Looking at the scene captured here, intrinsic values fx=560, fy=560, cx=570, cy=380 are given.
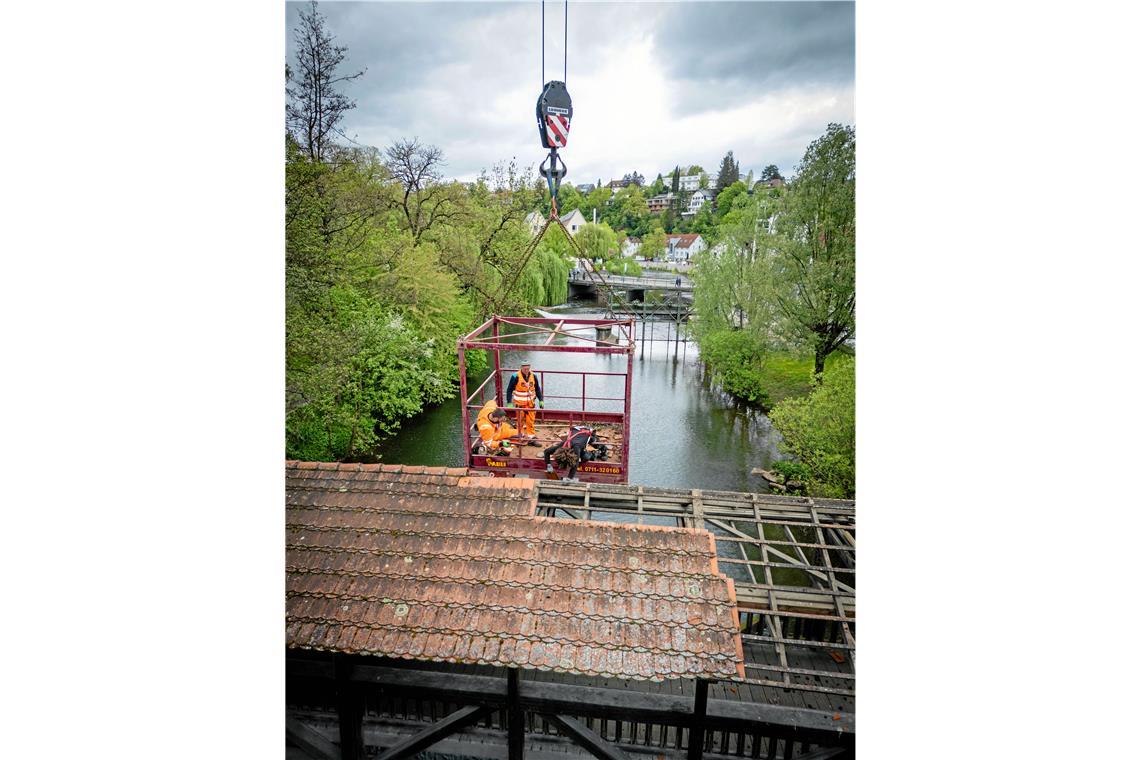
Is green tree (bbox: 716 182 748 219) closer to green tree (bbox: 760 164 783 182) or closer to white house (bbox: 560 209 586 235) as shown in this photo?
green tree (bbox: 760 164 783 182)

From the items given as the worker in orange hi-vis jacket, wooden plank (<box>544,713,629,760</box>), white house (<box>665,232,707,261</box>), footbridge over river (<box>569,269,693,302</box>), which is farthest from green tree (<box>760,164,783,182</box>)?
white house (<box>665,232,707,261</box>)

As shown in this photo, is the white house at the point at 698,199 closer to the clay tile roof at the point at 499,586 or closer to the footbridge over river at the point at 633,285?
the footbridge over river at the point at 633,285

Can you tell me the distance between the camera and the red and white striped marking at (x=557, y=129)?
239cm

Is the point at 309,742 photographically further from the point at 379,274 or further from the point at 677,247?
the point at 677,247

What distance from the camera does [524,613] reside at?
1.97 metres

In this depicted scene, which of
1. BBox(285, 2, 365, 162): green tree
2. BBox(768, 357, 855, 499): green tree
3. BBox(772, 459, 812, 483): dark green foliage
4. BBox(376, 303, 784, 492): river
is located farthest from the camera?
BBox(376, 303, 784, 492): river

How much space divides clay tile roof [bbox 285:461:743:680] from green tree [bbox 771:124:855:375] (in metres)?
3.38

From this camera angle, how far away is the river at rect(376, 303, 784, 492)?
775 cm

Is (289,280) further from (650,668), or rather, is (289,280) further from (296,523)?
(650,668)

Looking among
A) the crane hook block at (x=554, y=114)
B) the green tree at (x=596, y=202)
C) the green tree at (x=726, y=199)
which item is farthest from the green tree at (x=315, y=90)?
the green tree at (x=596, y=202)

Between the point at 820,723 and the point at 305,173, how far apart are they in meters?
4.04

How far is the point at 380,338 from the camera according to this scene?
21.3ft

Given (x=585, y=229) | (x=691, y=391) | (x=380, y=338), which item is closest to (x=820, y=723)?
(x=380, y=338)

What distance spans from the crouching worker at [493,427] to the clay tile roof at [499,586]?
180cm
